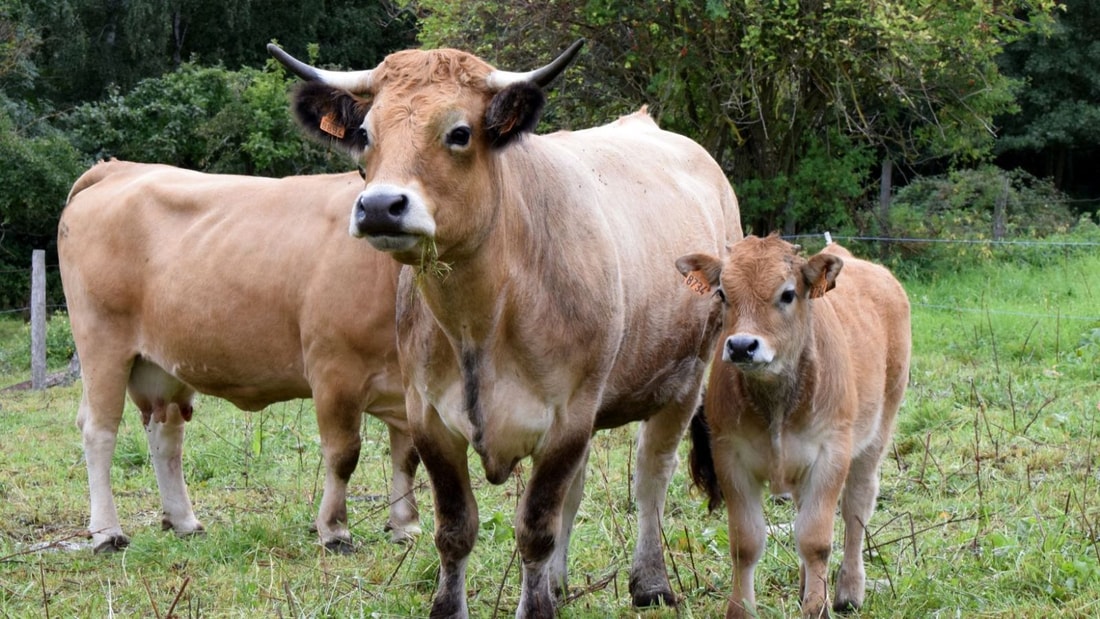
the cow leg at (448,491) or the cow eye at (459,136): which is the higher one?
the cow eye at (459,136)

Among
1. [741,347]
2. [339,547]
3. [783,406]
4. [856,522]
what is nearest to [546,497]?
[741,347]

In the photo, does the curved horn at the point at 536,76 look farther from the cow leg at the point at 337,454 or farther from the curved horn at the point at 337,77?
the cow leg at the point at 337,454

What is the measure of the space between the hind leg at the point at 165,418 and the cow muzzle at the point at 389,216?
154 inches

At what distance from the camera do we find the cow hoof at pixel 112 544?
6.66m

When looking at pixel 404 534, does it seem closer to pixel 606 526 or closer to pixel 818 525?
pixel 606 526

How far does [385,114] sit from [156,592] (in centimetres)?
287

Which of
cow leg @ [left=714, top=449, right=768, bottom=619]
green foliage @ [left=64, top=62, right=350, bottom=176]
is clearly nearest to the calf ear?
cow leg @ [left=714, top=449, right=768, bottom=619]

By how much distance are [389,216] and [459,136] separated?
19.7 inches

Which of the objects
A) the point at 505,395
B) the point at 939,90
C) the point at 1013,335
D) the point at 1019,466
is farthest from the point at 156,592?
the point at 939,90

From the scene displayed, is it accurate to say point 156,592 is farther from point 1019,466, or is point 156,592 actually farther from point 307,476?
point 1019,466

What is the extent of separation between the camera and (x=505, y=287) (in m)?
4.52

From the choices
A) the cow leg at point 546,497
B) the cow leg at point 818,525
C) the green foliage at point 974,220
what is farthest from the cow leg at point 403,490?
the green foliage at point 974,220

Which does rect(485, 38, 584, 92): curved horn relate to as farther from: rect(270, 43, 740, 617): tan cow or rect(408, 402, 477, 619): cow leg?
rect(408, 402, 477, 619): cow leg

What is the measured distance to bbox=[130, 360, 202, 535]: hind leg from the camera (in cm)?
725
